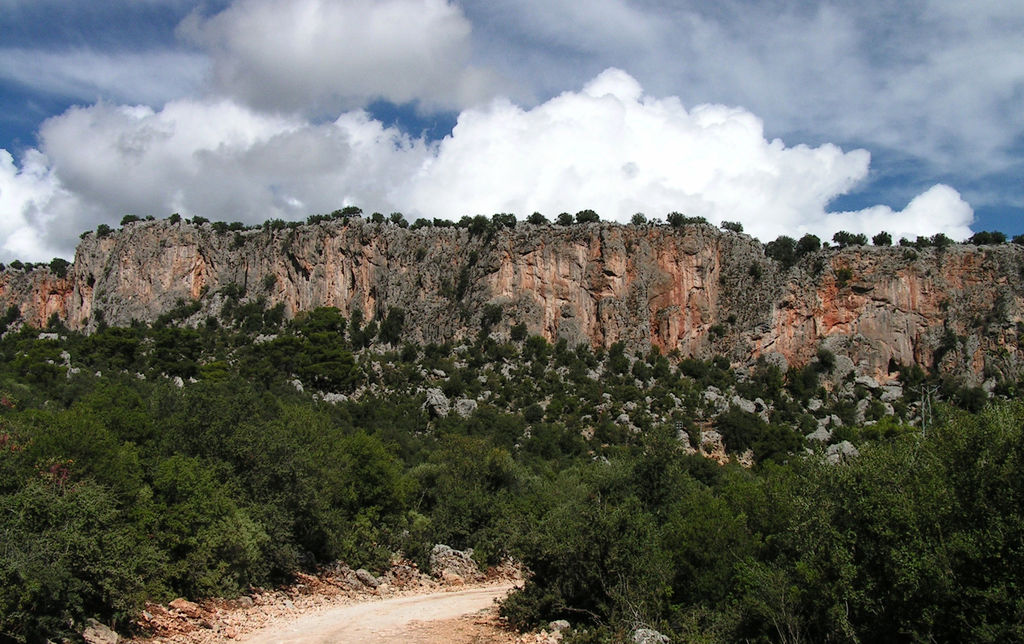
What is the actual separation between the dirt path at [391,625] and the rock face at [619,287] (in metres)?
50.9

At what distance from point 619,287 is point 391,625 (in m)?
60.7

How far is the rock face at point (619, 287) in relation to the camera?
75.3 metres

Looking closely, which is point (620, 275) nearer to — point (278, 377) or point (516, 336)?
point (516, 336)

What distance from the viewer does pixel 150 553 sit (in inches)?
774

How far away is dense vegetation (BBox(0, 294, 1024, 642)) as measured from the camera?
1311cm

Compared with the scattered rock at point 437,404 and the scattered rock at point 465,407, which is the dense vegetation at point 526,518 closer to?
the scattered rock at point 437,404

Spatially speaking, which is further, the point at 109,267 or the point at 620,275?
the point at 109,267

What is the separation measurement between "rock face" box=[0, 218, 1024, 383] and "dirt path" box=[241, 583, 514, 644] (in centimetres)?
5095

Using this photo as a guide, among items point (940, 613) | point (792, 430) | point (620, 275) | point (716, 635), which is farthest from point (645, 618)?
point (620, 275)

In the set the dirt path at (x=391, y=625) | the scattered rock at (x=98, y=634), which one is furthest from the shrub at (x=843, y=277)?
the scattered rock at (x=98, y=634)

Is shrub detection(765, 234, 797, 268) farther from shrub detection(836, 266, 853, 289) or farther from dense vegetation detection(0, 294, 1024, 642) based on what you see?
dense vegetation detection(0, 294, 1024, 642)

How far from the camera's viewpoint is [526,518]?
3609cm

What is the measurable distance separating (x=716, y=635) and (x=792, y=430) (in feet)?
166

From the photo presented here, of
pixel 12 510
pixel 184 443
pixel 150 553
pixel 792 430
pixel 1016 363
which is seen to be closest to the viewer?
pixel 12 510
